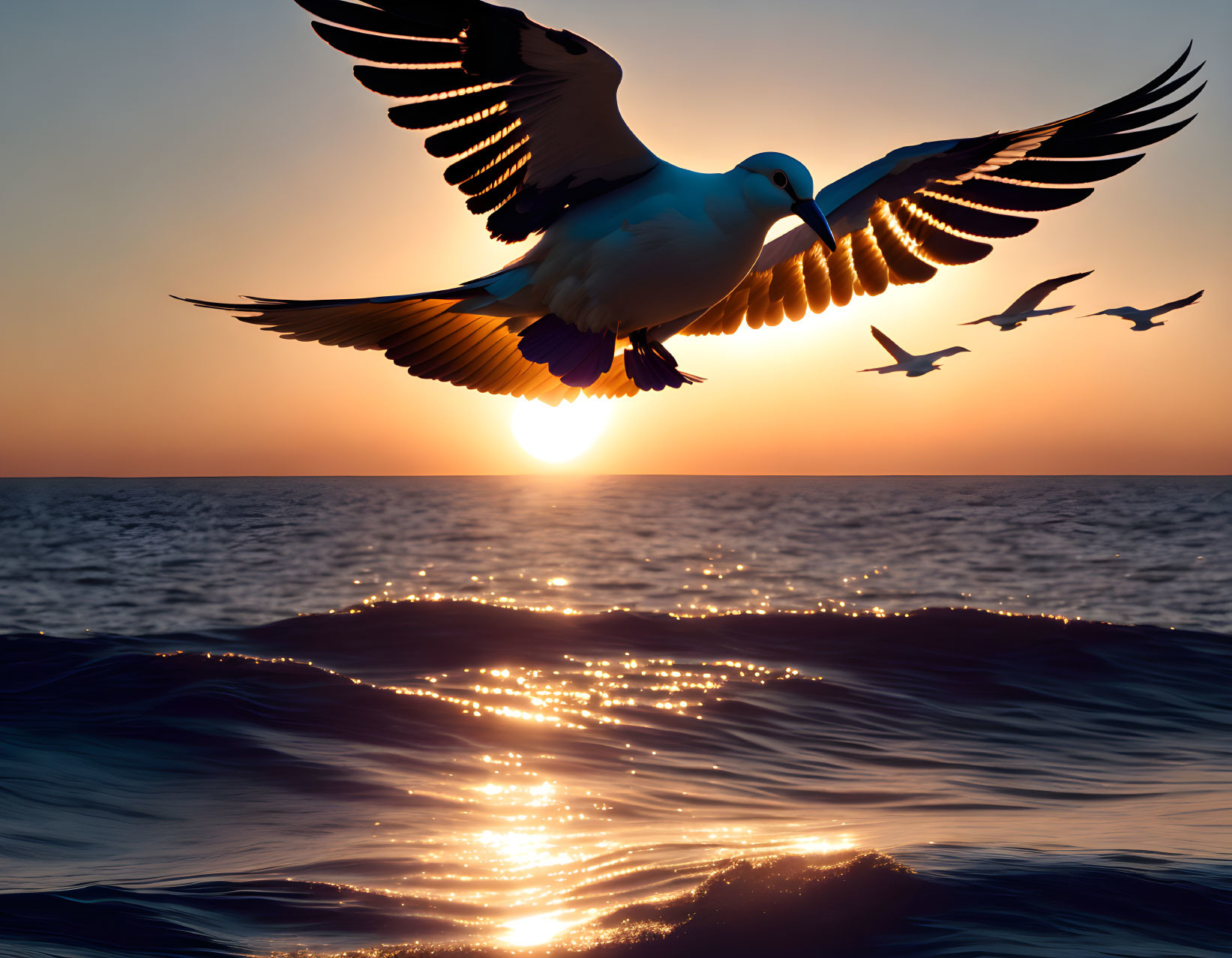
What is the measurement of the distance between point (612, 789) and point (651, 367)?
649cm

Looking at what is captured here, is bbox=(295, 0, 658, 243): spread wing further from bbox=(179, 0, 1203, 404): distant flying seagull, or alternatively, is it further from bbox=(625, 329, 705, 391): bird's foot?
bbox=(625, 329, 705, 391): bird's foot

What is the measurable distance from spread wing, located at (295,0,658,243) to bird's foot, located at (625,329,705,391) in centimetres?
64

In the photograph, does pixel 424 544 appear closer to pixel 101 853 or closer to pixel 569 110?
pixel 101 853

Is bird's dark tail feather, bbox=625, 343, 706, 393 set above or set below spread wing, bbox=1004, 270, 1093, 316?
below

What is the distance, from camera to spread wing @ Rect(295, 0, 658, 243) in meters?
3.01

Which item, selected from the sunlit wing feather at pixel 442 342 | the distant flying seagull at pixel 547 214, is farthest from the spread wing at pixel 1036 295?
the sunlit wing feather at pixel 442 342

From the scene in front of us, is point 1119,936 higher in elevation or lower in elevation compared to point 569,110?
lower

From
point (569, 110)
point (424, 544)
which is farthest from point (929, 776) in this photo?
point (424, 544)

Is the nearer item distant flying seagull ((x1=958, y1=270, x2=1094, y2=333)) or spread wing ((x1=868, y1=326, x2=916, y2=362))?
distant flying seagull ((x1=958, y1=270, x2=1094, y2=333))

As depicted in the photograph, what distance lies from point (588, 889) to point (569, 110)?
192 inches

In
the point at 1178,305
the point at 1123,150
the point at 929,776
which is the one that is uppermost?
the point at 1123,150

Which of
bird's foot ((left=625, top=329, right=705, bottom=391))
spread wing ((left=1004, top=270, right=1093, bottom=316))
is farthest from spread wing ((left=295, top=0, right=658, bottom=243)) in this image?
spread wing ((left=1004, top=270, right=1093, bottom=316))

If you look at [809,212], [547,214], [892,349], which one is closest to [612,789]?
[892,349]

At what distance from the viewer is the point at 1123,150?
15.3 feet
